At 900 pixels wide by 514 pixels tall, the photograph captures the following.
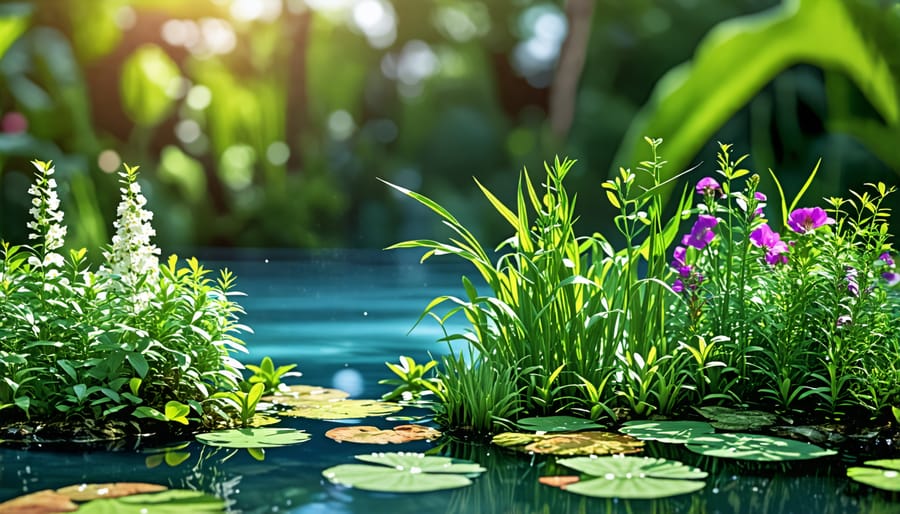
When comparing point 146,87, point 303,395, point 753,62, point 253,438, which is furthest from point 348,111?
point 253,438

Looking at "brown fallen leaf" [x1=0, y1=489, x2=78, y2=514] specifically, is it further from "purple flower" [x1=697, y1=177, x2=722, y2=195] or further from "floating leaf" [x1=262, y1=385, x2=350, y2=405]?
"purple flower" [x1=697, y1=177, x2=722, y2=195]

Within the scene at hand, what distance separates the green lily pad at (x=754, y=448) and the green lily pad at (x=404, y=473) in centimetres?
73

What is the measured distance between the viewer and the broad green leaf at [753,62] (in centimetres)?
814

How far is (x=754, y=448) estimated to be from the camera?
295 cm

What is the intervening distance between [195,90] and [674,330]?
41.1 feet

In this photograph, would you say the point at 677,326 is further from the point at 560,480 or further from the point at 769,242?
the point at 560,480

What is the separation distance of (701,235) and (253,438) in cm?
176

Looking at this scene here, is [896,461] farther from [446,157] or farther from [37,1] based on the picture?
[37,1]

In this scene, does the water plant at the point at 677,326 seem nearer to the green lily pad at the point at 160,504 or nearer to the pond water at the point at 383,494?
the pond water at the point at 383,494

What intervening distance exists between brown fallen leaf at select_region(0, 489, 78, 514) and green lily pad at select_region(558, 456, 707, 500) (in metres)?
1.28

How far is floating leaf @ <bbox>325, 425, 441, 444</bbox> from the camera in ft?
10.3

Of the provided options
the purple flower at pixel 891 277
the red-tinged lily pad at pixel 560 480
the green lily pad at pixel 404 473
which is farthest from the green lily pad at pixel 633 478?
the purple flower at pixel 891 277

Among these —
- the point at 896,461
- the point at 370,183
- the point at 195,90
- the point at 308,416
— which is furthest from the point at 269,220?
the point at 896,461

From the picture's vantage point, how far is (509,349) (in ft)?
11.3
